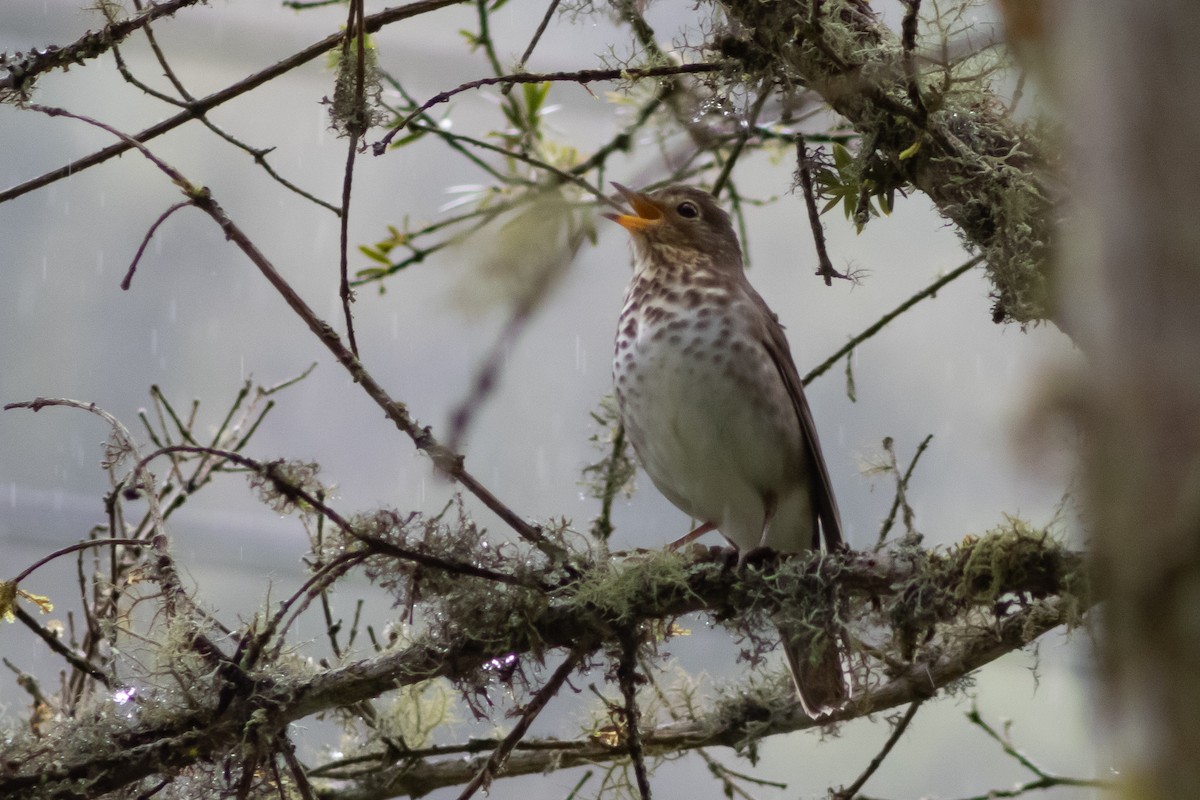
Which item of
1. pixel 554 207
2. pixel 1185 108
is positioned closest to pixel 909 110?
pixel 554 207

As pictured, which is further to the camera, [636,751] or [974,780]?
[974,780]

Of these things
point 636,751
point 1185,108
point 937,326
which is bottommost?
point 1185,108

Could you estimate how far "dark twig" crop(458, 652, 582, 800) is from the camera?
6.05ft

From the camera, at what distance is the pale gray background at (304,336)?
3.84 m

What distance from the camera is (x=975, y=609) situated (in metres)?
1.83

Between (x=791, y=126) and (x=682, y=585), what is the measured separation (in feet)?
4.92

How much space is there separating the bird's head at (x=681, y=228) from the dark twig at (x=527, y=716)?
1356 mm

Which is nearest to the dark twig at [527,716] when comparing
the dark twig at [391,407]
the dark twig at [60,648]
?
the dark twig at [391,407]

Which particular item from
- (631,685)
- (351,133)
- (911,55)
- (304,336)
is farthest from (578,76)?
(304,336)

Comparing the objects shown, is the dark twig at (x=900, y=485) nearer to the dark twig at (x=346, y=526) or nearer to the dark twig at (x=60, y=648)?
the dark twig at (x=346, y=526)

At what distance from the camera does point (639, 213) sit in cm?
321

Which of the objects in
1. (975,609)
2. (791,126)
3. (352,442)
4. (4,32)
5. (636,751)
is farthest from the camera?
(352,442)

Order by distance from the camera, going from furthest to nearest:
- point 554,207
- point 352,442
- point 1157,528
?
point 352,442 → point 554,207 → point 1157,528

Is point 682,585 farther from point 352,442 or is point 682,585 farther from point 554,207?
point 352,442
